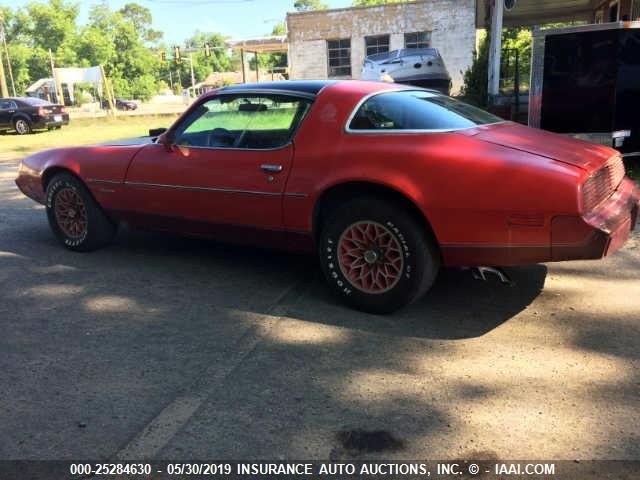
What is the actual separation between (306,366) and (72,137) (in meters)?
18.2

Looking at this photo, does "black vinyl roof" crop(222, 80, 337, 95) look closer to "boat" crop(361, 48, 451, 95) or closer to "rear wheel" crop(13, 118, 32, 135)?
"boat" crop(361, 48, 451, 95)

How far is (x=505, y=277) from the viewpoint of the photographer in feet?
11.8

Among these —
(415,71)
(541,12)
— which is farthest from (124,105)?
(415,71)

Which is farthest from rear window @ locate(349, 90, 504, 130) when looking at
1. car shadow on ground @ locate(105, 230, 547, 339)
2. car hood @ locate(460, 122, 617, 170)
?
car shadow on ground @ locate(105, 230, 547, 339)

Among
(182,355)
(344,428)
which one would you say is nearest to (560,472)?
(344,428)

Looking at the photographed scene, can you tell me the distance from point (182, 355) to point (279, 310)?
0.81 m

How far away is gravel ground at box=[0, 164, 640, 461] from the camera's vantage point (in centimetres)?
238

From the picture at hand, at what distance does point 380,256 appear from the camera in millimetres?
3512

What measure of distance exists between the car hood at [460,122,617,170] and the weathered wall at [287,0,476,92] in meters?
26.5

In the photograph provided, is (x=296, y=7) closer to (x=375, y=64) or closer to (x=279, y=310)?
(x=375, y=64)

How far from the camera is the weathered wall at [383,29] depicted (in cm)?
2855

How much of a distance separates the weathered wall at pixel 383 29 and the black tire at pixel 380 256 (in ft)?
88.5

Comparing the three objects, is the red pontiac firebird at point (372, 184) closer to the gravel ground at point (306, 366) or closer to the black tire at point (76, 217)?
the black tire at point (76, 217)

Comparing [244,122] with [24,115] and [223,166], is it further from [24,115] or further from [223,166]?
[24,115]
